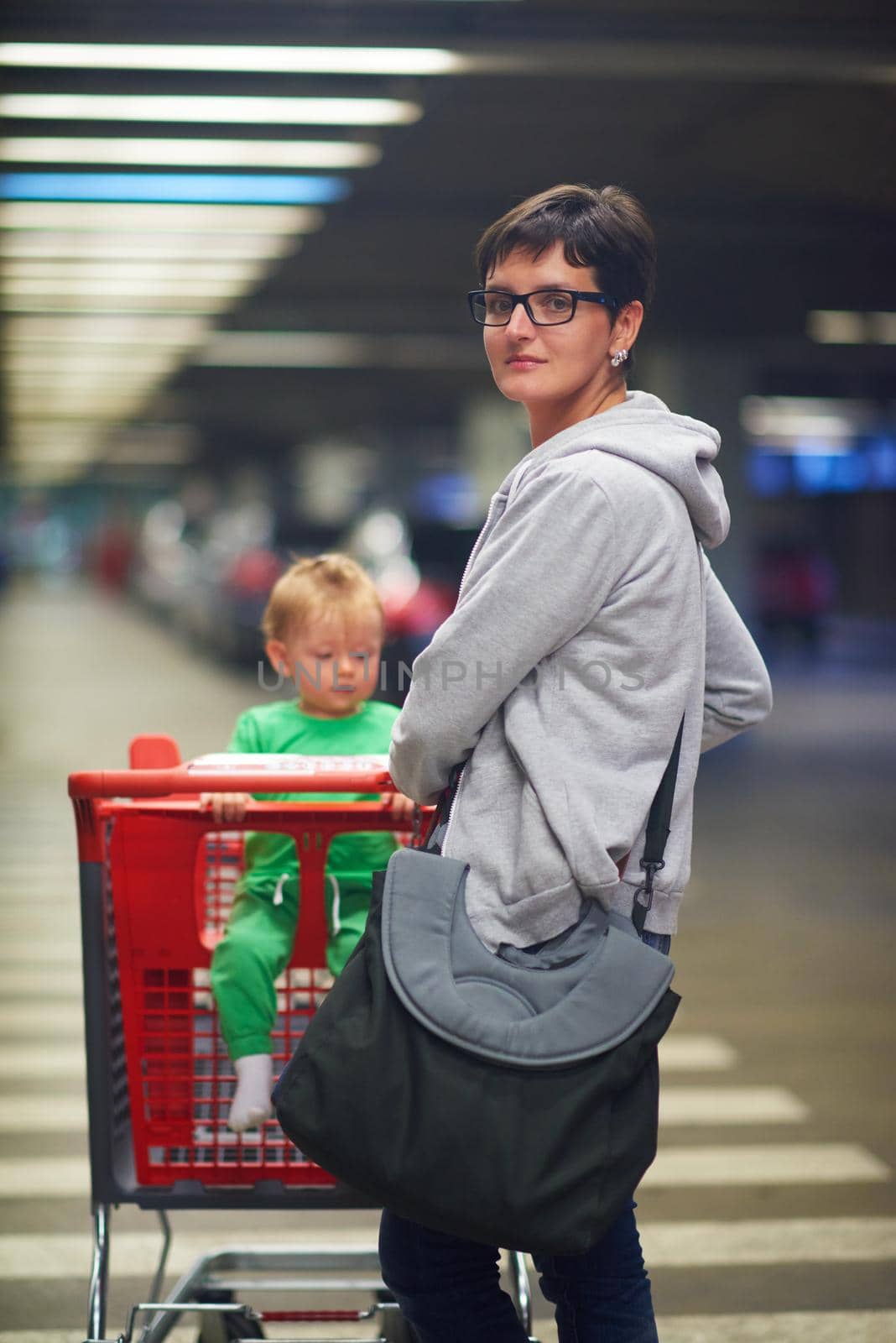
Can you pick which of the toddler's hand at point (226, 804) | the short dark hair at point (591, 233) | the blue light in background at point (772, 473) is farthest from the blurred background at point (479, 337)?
the blue light in background at point (772, 473)

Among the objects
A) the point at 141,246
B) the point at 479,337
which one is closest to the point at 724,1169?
the point at 141,246

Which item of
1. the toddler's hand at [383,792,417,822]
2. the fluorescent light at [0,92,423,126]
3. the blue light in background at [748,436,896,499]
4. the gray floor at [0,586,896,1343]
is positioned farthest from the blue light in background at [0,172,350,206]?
the blue light in background at [748,436,896,499]

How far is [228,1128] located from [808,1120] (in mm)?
2535

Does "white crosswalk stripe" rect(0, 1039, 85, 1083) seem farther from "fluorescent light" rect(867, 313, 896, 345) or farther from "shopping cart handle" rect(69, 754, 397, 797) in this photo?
"fluorescent light" rect(867, 313, 896, 345)

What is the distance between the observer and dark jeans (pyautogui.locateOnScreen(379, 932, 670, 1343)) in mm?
2199

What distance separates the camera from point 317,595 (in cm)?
311

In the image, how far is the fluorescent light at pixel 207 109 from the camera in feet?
28.1

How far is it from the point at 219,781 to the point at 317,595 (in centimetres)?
74

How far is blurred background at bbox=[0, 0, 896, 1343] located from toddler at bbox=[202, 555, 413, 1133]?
125cm

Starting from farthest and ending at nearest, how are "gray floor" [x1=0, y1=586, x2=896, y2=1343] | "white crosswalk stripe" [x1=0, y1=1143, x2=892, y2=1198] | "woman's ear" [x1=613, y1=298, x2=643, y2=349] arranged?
"white crosswalk stripe" [x1=0, y1=1143, x2=892, y2=1198] < "gray floor" [x1=0, y1=586, x2=896, y2=1343] < "woman's ear" [x1=613, y1=298, x2=643, y2=349]

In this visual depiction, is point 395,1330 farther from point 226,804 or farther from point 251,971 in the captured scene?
point 226,804

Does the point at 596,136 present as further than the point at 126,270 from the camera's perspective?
No

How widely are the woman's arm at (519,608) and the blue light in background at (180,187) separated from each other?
901 cm

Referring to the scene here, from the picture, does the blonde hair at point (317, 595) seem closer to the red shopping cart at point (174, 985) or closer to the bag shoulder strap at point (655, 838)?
the red shopping cart at point (174, 985)
